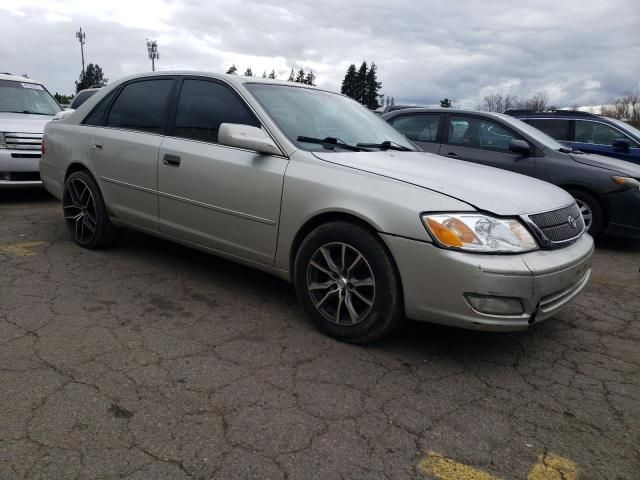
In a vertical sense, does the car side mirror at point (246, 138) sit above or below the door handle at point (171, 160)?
above

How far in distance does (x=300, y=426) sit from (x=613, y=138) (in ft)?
23.5

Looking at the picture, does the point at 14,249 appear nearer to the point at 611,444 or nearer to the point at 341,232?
the point at 341,232

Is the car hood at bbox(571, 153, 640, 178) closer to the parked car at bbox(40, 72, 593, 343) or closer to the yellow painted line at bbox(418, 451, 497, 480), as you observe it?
the parked car at bbox(40, 72, 593, 343)

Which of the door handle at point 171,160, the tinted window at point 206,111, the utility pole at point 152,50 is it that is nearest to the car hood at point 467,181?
the tinted window at point 206,111

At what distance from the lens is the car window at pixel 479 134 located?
632 cm

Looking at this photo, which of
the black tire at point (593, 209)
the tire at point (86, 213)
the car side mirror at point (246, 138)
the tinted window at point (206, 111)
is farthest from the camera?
the black tire at point (593, 209)

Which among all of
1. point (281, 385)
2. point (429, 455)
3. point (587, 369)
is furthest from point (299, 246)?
point (587, 369)

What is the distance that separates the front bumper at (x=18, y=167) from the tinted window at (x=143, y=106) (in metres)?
2.97

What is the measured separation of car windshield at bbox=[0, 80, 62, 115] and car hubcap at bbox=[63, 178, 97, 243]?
12.8 ft

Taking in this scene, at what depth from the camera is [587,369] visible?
2957mm

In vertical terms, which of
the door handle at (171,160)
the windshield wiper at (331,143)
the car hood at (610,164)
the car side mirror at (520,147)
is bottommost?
the door handle at (171,160)

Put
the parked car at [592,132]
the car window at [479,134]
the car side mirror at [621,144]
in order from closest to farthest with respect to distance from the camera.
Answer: the car window at [479,134], the car side mirror at [621,144], the parked car at [592,132]

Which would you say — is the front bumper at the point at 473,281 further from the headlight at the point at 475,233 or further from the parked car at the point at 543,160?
the parked car at the point at 543,160

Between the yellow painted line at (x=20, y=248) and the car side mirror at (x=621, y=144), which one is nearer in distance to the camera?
the yellow painted line at (x=20, y=248)
